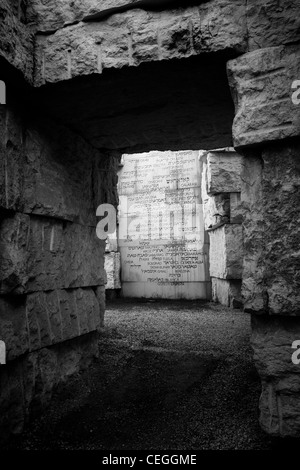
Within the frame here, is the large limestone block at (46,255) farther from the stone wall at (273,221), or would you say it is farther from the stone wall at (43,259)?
the stone wall at (273,221)

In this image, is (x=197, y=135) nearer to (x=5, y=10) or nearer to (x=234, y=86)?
(x=234, y=86)

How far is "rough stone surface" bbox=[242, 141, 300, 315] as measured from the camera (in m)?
1.43

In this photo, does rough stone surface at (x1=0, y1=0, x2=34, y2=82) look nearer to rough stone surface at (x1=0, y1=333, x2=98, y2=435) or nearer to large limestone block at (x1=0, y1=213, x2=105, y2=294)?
large limestone block at (x1=0, y1=213, x2=105, y2=294)

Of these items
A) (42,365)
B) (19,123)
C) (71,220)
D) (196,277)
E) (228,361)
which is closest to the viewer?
(19,123)

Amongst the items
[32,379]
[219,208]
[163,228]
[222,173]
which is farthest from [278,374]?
[163,228]

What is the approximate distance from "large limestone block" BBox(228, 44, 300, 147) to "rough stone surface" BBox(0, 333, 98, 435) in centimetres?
152

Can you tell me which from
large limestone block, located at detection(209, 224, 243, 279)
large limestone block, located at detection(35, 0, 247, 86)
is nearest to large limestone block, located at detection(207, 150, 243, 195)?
large limestone block, located at detection(209, 224, 243, 279)

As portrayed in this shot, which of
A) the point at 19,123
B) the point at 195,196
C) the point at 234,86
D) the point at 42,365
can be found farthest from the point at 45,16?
the point at 195,196

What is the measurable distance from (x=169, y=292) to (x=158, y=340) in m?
3.55

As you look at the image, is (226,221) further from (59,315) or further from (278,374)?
(278,374)

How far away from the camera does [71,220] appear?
2.31m

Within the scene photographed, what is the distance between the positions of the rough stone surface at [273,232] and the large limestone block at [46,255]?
1.11 meters

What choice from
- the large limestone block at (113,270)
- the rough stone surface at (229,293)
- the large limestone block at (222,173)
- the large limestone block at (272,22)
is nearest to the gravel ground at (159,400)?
the large limestone block at (272,22)

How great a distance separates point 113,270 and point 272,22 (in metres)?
5.80
